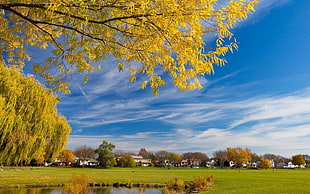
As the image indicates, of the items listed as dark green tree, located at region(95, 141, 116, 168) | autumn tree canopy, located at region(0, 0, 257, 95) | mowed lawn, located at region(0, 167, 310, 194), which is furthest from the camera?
dark green tree, located at region(95, 141, 116, 168)

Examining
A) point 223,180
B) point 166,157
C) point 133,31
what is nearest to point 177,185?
point 223,180

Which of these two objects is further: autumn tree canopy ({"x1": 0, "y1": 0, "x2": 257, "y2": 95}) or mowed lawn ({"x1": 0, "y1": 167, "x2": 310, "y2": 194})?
mowed lawn ({"x1": 0, "y1": 167, "x2": 310, "y2": 194})

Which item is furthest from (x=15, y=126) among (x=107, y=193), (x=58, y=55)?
(x=58, y=55)

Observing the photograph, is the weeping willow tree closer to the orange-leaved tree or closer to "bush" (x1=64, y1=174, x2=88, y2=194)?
"bush" (x1=64, y1=174, x2=88, y2=194)

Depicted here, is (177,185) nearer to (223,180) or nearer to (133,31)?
(223,180)

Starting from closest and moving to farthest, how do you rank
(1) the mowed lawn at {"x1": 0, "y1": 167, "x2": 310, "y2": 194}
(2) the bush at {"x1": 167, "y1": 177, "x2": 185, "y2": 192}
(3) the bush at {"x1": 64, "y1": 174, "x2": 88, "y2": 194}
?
(3) the bush at {"x1": 64, "y1": 174, "x2": 88, "y2": 194}, (1) the mowed lawn at {"x1": 0, "y1": 167, "x2": 310, "y2": 194}, (2) the bush at {"x1": 167, "y1": 177, "x2": 185, "y2": 192}

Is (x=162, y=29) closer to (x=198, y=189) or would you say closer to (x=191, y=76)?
(x=191, y=76)

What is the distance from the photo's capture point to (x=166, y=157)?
150 metres

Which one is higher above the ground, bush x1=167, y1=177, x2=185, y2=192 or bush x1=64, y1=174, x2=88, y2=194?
bush x1=64, y1=174, x2=88, y2=194

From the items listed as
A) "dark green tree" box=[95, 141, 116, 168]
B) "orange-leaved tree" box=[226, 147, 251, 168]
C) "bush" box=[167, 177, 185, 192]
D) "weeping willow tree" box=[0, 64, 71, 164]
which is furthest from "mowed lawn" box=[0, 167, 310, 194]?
"dark green tree" box=[95, 141, 116, 168]

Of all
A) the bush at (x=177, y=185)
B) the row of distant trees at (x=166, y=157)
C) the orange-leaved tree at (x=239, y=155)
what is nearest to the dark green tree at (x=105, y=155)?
the row of distant trees at (x=166, y=157)

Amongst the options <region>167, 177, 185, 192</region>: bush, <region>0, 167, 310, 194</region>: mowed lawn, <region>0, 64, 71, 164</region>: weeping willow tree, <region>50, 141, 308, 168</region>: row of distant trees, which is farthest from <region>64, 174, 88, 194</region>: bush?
<region>50, 141, 308, 168</region>: row of distant trees

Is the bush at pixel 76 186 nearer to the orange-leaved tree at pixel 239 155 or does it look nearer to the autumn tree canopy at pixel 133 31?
the autumn tree canopy at pixel 133 31

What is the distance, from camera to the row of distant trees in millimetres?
70631
